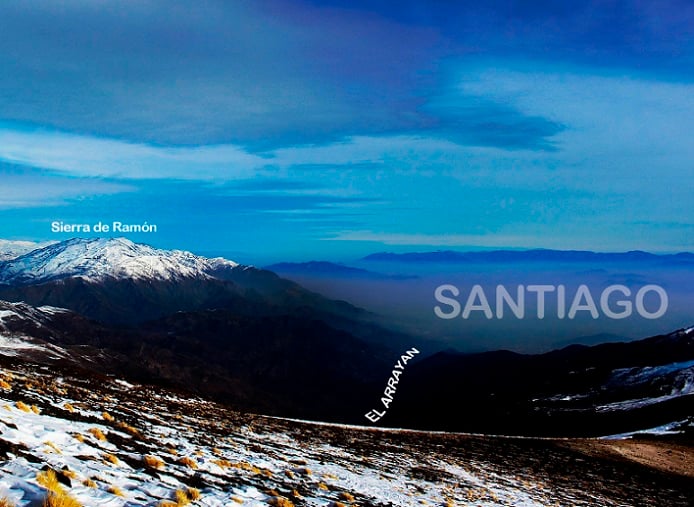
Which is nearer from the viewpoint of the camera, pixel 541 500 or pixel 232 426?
pixel 541 500

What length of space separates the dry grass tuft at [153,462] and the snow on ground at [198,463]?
4 cm

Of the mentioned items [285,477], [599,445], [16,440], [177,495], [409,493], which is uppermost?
[16,440]

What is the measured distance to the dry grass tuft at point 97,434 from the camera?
15172mm

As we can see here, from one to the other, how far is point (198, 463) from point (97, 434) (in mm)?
3121

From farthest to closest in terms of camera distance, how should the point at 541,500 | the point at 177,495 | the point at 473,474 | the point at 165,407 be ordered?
1. the point at 165,407
2. the point at 473,474
3. the point at 541,500
4. the point at 177,495

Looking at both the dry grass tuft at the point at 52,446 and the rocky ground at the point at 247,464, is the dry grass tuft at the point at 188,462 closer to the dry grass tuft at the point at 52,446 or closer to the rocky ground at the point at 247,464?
the rocky ground at the point at 247,464

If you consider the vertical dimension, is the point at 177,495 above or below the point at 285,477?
above

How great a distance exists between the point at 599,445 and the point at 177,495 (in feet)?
168

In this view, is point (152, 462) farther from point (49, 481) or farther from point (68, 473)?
point (49, 481)

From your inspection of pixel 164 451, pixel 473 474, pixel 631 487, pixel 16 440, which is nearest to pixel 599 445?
pixel 631 487

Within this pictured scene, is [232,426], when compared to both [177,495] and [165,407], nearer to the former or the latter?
[165,407]

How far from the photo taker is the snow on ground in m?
11.1

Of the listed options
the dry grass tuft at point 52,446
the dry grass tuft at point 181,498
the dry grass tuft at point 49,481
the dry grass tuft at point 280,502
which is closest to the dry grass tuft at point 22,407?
the dry grass tuft at point 52,446

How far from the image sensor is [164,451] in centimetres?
1627
